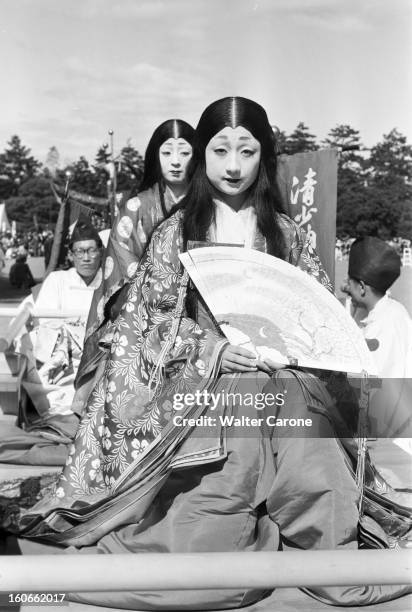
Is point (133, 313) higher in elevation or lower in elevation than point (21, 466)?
higher

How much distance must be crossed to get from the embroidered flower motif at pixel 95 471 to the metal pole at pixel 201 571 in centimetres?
128

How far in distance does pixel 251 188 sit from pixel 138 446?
93cm

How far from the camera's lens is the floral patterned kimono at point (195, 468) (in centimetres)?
303

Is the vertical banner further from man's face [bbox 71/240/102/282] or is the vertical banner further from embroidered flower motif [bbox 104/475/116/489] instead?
man's face [bbox 71/240/102/282]

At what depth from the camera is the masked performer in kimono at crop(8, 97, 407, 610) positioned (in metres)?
3.03

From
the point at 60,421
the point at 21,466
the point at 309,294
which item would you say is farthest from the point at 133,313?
the point at 60,421

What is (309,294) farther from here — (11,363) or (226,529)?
(11,363)

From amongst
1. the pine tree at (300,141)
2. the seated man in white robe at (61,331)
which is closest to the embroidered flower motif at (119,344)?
the pine tree at (300,141)

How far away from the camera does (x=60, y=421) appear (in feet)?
16.9

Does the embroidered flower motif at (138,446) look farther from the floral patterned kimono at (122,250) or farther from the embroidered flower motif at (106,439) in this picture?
the floral patterned kimono at (122,250)

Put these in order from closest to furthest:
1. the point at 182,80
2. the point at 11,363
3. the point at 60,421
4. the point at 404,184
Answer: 1. the point at 182,80
2. the point at 404,184
3. the point at 60,421
4. the point at 11,363

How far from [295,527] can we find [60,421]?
2331 mm

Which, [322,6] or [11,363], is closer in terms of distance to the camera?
[322,6]

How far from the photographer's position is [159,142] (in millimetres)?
3723
